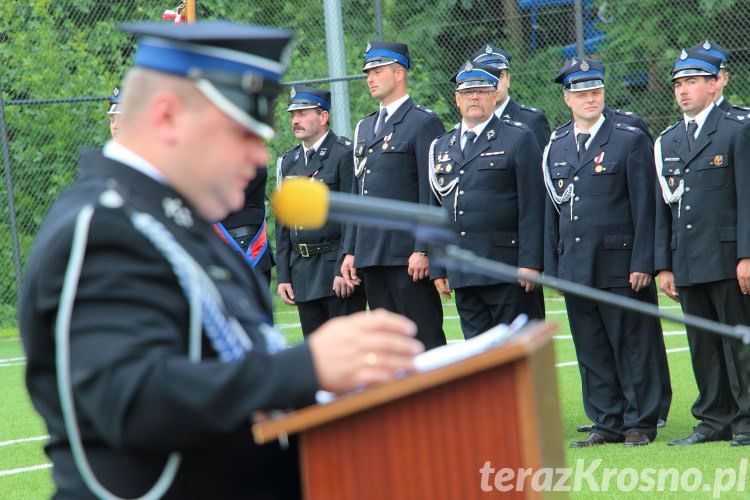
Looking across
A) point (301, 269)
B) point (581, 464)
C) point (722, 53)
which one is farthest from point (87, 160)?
point (301, 269)

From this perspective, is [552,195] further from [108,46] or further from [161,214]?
[108,46]

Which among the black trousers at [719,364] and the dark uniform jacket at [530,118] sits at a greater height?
the dark uniform jacket at [530,118]

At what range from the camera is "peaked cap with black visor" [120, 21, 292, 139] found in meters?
1.75

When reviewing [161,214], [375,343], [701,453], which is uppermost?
[161,214]

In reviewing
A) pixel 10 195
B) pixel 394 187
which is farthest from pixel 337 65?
pixel 394 187

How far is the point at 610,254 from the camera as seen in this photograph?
696 centimetres

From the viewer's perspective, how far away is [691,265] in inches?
263

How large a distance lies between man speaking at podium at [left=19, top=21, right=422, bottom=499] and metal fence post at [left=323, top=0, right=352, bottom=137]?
11.3 metres

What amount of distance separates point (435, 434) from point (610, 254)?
17.7 feet

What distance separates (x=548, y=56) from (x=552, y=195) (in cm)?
827

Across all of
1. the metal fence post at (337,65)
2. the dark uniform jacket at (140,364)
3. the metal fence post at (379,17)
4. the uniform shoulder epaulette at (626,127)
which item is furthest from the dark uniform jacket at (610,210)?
the metal fence post at (379,17)

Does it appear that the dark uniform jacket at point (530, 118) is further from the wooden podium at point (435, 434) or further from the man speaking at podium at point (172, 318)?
the wooden podium at point (435, 434)

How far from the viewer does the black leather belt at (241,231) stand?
8.02 metres

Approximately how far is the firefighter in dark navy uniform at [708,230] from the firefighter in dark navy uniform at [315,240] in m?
2.54
